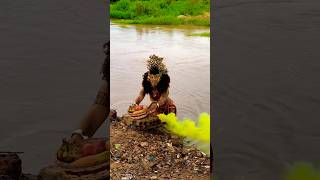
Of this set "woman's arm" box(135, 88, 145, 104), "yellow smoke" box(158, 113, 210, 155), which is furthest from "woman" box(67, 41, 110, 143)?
"yellow smoke" box(158, 113, 210, 155)

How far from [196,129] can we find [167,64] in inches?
10.9

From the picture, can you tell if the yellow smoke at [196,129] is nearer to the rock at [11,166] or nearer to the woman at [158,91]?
the woman at [158,91]

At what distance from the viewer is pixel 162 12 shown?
195cm

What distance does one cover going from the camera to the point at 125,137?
180cm

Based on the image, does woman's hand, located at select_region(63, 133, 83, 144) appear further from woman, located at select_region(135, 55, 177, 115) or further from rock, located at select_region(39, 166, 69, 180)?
woman, located at select_region(135, 55, 177, 115)

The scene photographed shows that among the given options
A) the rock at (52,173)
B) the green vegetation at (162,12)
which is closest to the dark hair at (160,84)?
the green vegetation at (162,12)

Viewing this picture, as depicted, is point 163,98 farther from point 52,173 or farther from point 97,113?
point 52,173

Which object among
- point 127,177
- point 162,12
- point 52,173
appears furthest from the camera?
point 162,12

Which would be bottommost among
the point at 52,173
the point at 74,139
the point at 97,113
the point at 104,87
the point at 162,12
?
the point at 52,173

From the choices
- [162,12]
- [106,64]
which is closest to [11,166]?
[106,64]

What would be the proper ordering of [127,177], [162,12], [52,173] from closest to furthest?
[127,177], [52,173], [162,12]

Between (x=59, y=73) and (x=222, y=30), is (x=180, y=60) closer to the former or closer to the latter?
(x=222, y=30)

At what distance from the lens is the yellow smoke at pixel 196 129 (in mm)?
1789

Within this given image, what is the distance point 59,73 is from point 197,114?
1.93ft
